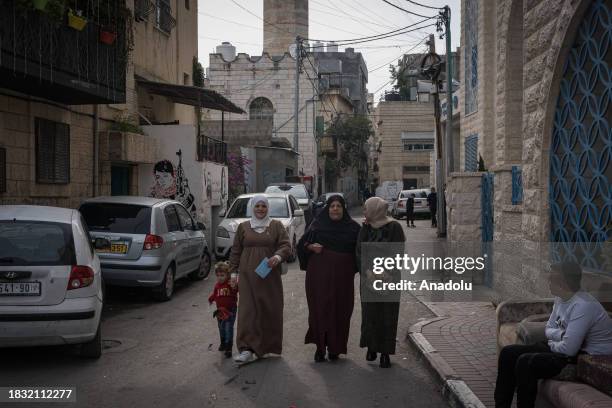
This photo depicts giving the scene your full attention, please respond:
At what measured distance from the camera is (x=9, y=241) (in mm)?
6812

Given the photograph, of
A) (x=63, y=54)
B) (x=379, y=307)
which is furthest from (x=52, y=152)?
(x=379, y=307)

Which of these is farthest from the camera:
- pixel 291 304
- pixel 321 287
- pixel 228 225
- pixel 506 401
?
pixel 228 225

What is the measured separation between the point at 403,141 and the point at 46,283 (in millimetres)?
51303

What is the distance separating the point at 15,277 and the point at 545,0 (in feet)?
21.5

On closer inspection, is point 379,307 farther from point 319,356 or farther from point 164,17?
point 164,17

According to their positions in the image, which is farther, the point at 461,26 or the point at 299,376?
the point at 461,26

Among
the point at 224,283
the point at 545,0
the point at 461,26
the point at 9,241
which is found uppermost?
the point at 461,26

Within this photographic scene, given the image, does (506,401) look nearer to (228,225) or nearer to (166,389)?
(166,389)

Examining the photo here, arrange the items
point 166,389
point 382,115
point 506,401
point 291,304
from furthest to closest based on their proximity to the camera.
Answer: point 382,115, point 291,304, point 166,389, point 506,401

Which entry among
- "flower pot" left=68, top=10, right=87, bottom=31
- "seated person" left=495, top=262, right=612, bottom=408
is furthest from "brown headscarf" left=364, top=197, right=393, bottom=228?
"flower pot" left=68, top=10, right=87, bottom=31

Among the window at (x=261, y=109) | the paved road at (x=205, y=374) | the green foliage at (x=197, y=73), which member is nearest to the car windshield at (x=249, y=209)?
the green foliage at (x=197, y=73)

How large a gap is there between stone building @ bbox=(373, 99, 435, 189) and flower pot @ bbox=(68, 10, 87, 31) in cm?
4597

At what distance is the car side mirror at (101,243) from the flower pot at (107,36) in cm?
436

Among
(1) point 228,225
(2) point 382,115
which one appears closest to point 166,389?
(1) point 228,225
